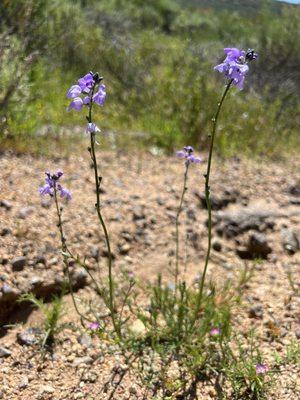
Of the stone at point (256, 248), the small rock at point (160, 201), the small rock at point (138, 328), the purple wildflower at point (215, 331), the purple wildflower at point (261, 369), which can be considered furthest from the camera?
the small rock at point (160, 201)

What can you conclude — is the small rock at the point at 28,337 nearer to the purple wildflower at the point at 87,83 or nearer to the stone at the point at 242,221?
the purple wildflower at the point at 87,83

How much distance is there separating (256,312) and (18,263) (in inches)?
54.2

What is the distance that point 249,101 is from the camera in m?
6.63

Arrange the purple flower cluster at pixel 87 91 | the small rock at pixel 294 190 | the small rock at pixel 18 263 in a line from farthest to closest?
1. the small rock at pixel 294 190
2. the small rock at pixel 18 263
3. the purple flower cluster at pixel 87 91

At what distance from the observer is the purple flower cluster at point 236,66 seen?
5.84ft

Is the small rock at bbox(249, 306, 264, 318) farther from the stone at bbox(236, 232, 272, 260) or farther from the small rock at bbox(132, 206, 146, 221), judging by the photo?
the small rock at bbox(132, 206, 146, 221)

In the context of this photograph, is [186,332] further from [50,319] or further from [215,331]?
[50,319]

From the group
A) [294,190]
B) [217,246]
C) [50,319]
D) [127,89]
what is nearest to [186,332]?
[50,319]

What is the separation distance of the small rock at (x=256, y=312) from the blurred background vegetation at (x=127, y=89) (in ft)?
8.09

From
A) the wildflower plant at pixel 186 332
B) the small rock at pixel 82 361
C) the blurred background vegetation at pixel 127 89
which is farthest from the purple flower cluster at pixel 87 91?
the blurred background vegetation at pixel 127 89

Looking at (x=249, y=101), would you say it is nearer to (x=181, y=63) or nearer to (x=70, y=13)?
(x=181, y=63)

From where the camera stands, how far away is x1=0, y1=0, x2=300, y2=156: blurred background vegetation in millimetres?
4777

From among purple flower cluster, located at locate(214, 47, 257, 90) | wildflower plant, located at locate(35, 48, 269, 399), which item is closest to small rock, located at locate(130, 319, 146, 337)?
wildflower plant, located at locate(35, 48, 269, 399)

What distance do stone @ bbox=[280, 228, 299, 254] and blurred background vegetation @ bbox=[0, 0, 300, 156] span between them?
180 centimetres
